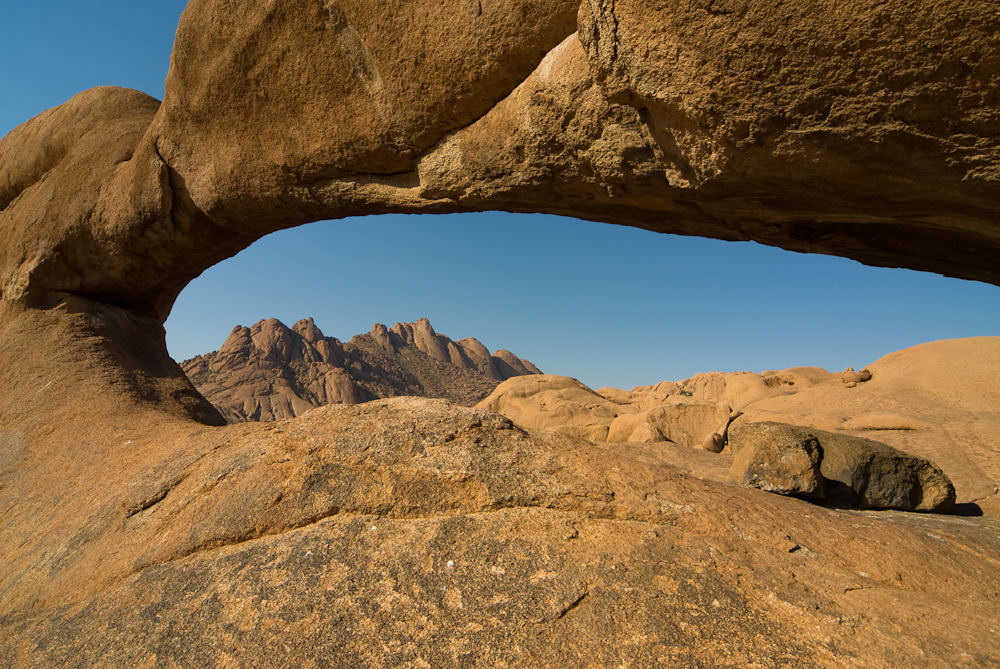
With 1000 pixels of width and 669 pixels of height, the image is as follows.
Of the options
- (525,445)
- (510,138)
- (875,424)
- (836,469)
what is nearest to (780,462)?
(836,469)

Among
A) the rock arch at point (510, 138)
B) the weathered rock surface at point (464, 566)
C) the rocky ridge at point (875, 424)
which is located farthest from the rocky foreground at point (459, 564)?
the rock arch at point (510, 138)

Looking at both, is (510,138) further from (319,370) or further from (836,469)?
(319,370)

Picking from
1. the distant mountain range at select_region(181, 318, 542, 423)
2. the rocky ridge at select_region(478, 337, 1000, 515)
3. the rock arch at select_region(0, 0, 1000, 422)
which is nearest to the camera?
the rock arch at select_region(0, 0, 1000, 422)

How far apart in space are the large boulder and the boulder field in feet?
1.74

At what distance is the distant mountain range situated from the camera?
32469 mm

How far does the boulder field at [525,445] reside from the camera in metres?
1.90

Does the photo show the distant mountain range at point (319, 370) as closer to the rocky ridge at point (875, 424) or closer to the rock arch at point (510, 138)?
the rocky ridge at point (875, 424)

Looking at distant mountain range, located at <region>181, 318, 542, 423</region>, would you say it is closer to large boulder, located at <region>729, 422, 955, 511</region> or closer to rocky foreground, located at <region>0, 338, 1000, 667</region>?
rocky foreground, located at <region>0, 338, 1000, 667</region>

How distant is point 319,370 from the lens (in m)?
39.4

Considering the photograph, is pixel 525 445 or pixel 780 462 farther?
pixel 780 462

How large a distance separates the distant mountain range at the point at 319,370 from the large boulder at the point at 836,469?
76.4 ft

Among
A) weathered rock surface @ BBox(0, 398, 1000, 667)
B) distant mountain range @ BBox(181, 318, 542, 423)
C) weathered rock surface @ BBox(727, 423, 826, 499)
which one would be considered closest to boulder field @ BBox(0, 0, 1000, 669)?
weathered rock surface @ BBox(0, 398, 1000, 667)

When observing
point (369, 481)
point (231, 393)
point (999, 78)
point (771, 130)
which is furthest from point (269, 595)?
point (231, 393)

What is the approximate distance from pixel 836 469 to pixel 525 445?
8.66ft
